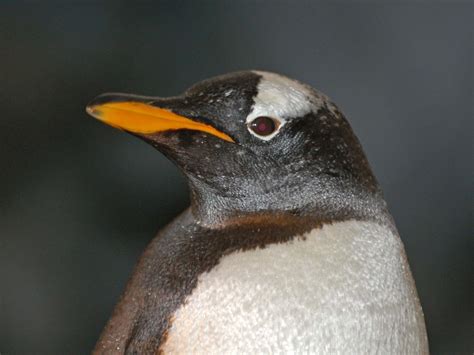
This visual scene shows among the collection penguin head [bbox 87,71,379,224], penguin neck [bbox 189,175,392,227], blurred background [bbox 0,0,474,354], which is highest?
penguin head [bbox 87,71,379,224]

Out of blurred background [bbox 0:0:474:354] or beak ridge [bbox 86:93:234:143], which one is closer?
beak ridge [bbox 86:93:234:143]

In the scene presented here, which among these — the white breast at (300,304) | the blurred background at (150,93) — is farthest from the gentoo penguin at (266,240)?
the blurred background at (150,93)

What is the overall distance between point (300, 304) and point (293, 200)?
106 mm

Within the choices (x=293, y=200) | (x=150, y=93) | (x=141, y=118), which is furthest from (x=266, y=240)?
(x=150, y=93)

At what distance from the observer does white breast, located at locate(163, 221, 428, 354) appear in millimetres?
721

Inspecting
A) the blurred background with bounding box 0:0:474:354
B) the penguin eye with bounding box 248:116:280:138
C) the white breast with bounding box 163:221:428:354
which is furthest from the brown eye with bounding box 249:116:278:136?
the blurred background with bounding box 0:0:474:354

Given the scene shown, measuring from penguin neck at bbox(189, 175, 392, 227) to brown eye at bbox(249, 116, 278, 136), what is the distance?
0.18 feet

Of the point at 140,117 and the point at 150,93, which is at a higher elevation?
the point at 140,117

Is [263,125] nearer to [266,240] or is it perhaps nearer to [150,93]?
[266,240]

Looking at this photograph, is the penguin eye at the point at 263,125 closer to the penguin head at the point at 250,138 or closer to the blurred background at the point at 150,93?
the penguin head at the point at 250,138

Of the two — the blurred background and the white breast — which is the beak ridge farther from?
the blurred background

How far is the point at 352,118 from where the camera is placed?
182 centimetres

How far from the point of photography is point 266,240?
75 centimetres

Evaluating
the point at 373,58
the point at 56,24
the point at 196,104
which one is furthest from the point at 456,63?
the point at 196,104
